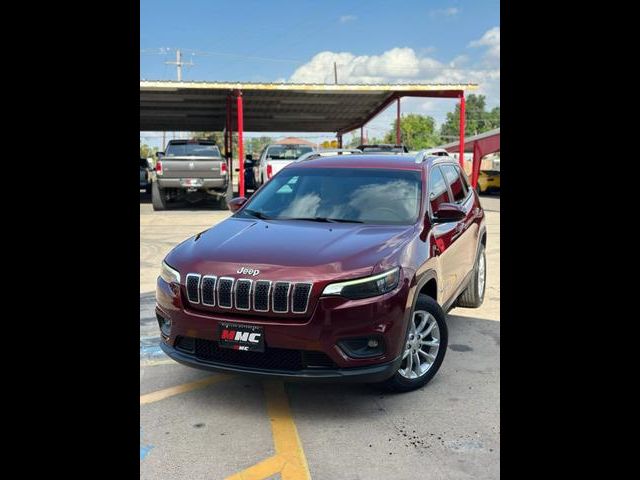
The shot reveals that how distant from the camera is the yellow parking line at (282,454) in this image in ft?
9.72

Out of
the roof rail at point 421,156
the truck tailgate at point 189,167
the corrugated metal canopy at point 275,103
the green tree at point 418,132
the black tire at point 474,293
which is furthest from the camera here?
the green tree at point 418,132

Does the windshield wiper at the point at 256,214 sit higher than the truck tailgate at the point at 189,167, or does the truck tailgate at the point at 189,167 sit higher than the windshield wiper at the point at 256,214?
the truck tailgate at the point at 189,167

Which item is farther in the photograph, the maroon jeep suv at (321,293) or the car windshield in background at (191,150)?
the car windshield in background at (191,150)

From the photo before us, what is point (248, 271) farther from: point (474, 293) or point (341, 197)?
point (474, 293)

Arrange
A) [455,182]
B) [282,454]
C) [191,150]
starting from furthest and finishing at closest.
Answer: [191,150] < [455,182] < [282,454]

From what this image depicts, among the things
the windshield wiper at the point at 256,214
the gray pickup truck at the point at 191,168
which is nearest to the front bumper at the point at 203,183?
the gray pickup truck at the point at 191,168

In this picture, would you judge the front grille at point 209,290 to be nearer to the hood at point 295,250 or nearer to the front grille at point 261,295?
the hood at point 295,250

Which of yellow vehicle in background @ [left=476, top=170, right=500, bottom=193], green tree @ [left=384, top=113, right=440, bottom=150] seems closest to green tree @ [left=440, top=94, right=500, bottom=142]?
green tree @ [left=384, top=113, right=440, bottom=150]

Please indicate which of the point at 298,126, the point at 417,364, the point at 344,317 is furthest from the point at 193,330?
the point at 298,126

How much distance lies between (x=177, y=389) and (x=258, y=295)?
1.22m

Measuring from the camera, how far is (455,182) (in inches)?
236

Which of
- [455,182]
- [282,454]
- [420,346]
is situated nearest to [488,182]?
[455,182]
